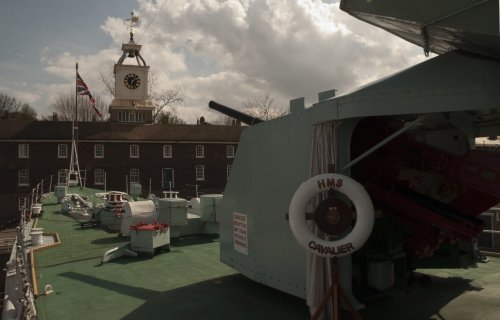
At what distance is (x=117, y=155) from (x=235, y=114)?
3566 centimetres

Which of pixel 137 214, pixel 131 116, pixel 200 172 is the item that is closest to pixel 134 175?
pixel 200 172

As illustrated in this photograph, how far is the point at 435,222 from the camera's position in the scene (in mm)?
4512

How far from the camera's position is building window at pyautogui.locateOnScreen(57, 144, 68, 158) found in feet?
130

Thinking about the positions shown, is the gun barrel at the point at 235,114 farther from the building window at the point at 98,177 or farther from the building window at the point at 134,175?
the building window at the point at 134,175

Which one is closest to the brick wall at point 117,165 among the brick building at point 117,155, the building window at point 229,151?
the brick building at point 117,155

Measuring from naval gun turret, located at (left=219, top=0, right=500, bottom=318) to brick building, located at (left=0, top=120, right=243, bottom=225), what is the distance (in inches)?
1205

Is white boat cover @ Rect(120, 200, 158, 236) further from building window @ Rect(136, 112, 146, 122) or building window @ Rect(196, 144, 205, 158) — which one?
building window @ Rect(136, 112, 146, 122)

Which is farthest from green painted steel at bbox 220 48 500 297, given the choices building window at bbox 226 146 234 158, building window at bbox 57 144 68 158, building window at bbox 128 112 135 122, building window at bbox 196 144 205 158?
building window at bbox 128 112 135 122

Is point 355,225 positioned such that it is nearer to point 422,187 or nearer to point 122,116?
point 422,187

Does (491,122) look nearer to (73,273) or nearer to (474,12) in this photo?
(474,12)

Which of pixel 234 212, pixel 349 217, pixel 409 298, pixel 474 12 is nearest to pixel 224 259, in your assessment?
pixel 234 212

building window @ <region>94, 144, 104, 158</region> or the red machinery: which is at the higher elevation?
building window @ <region>94, 144, 104, 158</region>

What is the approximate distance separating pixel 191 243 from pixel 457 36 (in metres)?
8.44

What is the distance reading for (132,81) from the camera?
47469 millimetres
